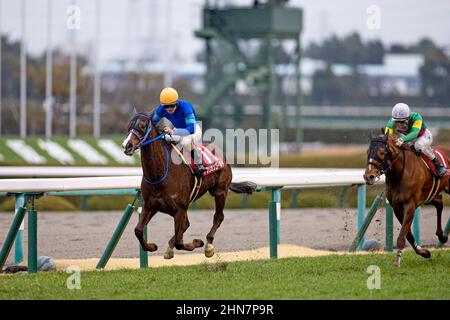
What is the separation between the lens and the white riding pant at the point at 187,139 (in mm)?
8352

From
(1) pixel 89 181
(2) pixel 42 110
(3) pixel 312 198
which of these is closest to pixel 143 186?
(1) pixel 89 181

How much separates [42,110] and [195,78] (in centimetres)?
1675

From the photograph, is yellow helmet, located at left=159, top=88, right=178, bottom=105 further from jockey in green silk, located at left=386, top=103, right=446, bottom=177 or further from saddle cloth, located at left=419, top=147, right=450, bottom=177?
saddle cloth, located at left=419, top=147, right=450, bottom=177

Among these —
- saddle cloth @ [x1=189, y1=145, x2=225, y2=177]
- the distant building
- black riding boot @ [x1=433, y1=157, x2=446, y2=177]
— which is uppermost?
the distant building

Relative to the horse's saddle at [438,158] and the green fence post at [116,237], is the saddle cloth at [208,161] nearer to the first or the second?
the green fence post at [116,237]

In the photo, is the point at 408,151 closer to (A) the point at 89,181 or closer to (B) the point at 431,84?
(A) the point at 89,181

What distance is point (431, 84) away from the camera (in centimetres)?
3984

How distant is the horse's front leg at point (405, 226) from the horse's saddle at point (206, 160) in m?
1.74

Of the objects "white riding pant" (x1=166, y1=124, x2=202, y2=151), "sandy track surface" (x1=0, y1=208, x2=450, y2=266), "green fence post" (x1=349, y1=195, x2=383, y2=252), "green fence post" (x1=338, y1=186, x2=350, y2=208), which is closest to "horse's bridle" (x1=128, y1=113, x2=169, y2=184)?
"white riding pant" (x1=166, y1=124, x2=202, y2=151)

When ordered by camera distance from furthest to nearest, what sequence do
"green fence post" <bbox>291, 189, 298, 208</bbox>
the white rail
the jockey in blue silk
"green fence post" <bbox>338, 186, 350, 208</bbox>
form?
"green fence post" <bbox>291, 189, 298, 208</bbox> → "green fence post" <bbox>338, 186, 350, 208</bbox> → the jockey in blue silk → the white rail

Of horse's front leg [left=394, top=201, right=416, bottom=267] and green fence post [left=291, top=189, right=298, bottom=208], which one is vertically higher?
horse's front leg [left=394, top=201, right=416, bottom=267]

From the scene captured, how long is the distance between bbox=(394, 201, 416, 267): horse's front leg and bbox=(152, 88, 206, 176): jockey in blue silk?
1.86 meters

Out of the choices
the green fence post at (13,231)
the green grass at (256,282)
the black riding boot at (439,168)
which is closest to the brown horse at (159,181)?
the green grass at (256,282)

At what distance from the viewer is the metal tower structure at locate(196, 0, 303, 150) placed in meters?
26.1
